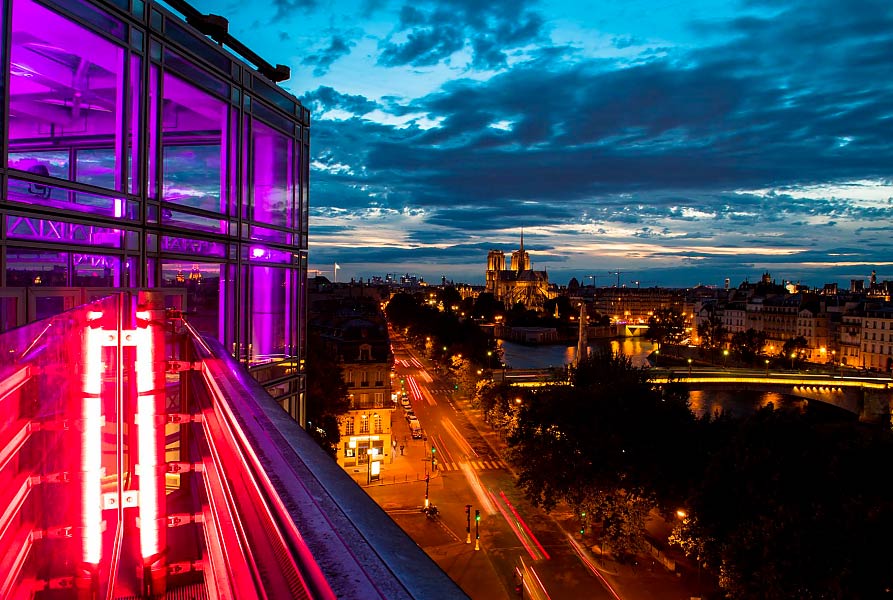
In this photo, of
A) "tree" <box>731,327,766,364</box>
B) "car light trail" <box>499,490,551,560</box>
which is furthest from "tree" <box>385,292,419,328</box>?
"car light trail" <box>499,490,551,560</box>

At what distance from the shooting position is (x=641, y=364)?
3027 inches

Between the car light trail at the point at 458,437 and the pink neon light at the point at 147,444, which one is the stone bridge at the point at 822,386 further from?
the pink neon light at the point at 147,444

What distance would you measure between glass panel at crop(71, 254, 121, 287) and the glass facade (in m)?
0.01

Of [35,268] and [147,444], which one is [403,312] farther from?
[147,444]

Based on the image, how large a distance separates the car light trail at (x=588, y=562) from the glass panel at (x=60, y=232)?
17186 millimetres

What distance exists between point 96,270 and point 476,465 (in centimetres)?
2735

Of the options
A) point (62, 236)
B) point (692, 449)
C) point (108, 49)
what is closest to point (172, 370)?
point (62, 236)

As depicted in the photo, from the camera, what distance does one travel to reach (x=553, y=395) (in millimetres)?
25547

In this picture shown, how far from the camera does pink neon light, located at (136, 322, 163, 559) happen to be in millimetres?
3154

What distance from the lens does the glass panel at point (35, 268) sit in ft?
17.6

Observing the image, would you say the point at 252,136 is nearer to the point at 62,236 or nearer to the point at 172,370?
the point at 62,236

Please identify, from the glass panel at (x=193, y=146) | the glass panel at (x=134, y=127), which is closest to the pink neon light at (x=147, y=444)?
the glass panel at (x=134, y=127)

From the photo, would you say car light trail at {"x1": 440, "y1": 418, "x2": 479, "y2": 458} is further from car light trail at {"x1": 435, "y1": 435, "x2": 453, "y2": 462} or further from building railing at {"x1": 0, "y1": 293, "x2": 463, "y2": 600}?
building railing at {"x1": 0, "y1": 293, "x2": 463, "y2": 600}

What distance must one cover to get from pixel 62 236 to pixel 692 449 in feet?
67.9
